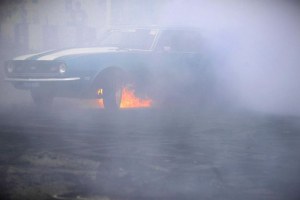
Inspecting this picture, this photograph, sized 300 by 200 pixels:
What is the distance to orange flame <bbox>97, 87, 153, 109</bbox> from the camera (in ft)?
32.9

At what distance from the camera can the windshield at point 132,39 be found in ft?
33.0

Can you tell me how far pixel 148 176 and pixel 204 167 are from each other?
2.22 feet

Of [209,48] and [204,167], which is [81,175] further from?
[209,48]

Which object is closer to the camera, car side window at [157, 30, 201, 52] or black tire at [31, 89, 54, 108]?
black tire at [31, 89, 54, 108]

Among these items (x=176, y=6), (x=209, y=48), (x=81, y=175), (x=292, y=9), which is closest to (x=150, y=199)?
(x=81, y=175)

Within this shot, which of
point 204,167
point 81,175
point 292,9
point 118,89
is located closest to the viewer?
point 81,175

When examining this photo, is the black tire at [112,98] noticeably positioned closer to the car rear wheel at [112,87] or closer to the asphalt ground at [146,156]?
the car rear wheel at [112,87]

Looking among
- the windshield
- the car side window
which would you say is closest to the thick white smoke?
the car side window

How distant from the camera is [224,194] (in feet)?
14.5

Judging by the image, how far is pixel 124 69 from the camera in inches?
378

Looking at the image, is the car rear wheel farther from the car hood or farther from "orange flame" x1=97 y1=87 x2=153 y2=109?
the car hood

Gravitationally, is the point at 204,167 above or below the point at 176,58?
below

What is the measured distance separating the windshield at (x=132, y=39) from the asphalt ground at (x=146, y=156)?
1.43 meters

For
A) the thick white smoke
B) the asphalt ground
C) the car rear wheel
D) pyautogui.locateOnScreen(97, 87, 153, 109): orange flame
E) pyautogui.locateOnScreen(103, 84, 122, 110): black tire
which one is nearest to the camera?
the asphalt ground
